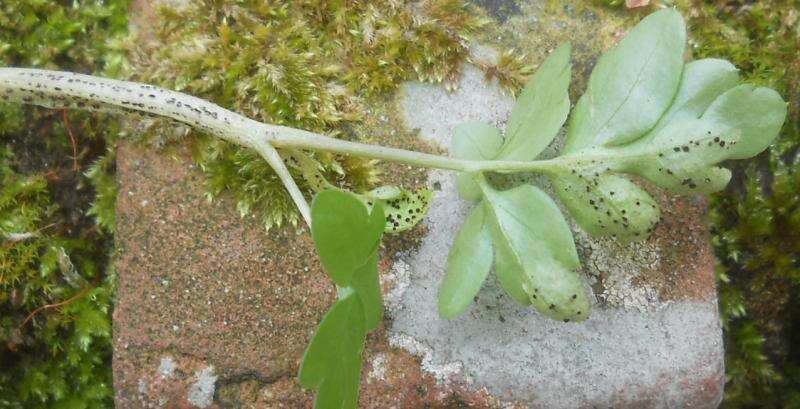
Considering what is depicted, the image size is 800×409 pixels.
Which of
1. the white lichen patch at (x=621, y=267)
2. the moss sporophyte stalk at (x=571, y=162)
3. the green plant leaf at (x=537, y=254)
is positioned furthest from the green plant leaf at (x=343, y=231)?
the white lichen patch at (x=621, y=267)

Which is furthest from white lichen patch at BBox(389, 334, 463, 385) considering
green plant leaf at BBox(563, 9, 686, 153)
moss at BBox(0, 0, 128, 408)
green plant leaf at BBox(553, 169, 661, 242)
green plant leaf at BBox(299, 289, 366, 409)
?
moss at BBox(0, 0, 128, 408)

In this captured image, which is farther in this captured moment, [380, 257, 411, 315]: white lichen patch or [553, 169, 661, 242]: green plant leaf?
[380, 257, 411, 315]: white lichen patch

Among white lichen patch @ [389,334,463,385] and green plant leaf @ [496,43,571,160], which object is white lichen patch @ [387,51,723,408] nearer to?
white lichen patch @ [389,334,463,385]

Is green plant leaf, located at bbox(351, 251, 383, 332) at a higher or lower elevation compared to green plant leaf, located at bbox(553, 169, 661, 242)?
lower

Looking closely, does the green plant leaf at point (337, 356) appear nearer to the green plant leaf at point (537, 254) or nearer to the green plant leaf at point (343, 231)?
the green plant leaf at point (343, 231)

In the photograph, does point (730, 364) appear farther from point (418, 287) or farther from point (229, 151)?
point (229, 151)

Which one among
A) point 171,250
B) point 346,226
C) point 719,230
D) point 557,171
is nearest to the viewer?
point 346,226

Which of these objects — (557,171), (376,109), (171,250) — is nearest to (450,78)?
(376,109)
